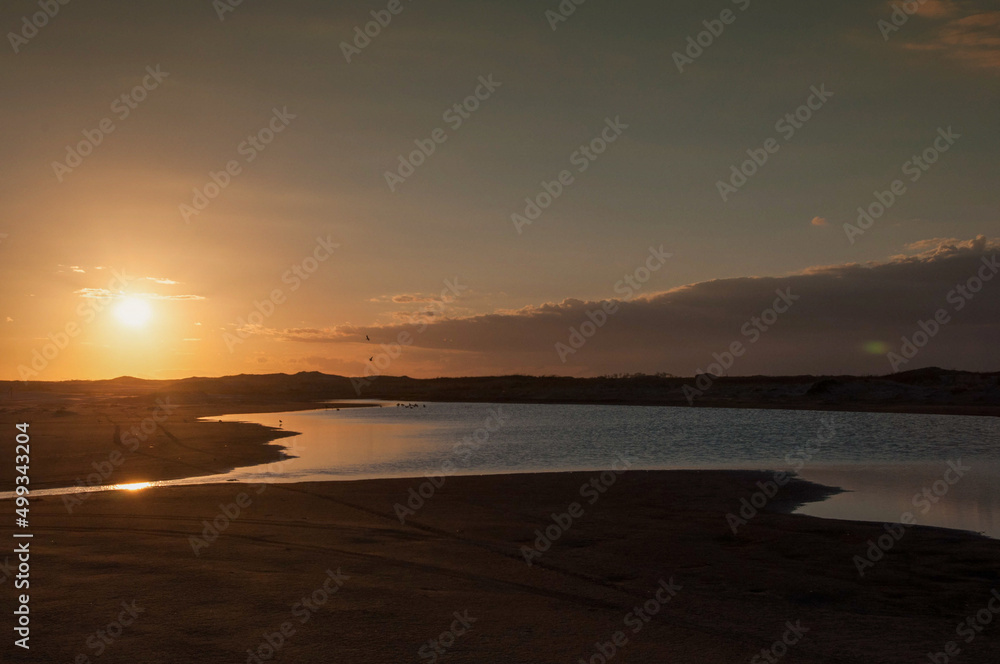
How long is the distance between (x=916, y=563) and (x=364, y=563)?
11032mm

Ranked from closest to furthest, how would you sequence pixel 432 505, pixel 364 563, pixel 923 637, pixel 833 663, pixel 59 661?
pixel 59 661 → pixel 833 663 → pixel 923 637 → pixel 364 563 → pixel 432 505

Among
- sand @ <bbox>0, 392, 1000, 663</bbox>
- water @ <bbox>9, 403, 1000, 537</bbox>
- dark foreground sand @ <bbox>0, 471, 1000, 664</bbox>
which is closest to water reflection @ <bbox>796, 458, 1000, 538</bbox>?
water @ <bbox>9, 403, 1000, 537</bbox>

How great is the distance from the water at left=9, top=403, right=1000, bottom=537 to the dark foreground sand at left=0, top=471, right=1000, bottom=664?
5.88 metres

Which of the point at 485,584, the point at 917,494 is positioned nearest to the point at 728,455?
the point at 917,494

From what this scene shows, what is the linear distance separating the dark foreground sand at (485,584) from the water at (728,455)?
Result: 5.88 m

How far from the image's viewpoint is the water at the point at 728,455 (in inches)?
889

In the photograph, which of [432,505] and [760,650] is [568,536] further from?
[760,650]

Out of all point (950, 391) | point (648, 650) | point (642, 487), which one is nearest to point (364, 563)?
point (648, 650)

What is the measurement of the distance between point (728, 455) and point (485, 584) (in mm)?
27223

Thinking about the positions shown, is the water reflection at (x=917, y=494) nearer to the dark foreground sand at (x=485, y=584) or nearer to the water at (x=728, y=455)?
the water at (x=728, y=455)

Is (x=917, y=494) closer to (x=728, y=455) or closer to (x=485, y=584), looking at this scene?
(x=728, y=455)

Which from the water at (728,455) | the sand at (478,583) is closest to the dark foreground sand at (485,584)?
the sand at (478,583)

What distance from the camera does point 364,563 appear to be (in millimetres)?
13352

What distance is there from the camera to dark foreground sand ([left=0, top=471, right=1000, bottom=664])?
9.24 metres
